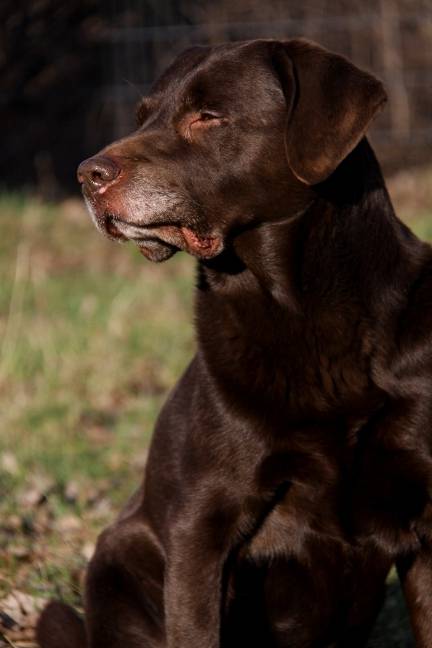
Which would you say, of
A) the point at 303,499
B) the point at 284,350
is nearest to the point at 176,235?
the point at 284,350

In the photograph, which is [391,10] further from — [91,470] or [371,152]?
[371,152]

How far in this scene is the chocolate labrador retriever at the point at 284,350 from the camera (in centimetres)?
292

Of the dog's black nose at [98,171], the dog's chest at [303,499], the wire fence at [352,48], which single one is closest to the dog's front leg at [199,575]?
the dog's chest at [303,499]

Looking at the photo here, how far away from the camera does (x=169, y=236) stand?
3.11 metres

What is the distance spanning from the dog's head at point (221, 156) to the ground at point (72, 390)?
53.6 inches

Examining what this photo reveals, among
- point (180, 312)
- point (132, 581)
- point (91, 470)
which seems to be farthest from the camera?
point (180, 312)

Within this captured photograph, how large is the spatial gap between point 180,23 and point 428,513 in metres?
10.7

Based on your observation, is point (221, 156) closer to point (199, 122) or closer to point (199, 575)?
point (199, 122)

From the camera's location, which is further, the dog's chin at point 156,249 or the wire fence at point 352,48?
the wire fence at point 352,48

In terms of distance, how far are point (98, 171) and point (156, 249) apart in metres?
0.31

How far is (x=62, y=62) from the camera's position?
43.7ft

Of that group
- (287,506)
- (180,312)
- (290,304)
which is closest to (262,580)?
(287,506)

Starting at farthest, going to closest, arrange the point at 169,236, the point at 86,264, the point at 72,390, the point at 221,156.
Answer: the point at 86,264 → the point at 72,390 → the point at 169,236 → the point at 221,156

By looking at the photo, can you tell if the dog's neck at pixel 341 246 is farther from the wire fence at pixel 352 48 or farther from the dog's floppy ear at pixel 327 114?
the wire fence at pixel 352 48
